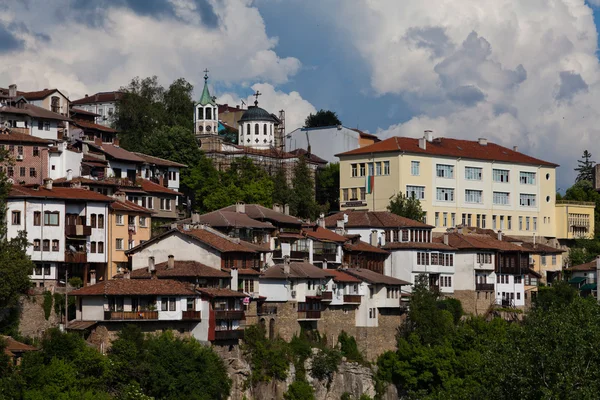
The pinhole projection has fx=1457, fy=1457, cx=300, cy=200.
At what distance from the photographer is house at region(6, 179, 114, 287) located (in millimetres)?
83500

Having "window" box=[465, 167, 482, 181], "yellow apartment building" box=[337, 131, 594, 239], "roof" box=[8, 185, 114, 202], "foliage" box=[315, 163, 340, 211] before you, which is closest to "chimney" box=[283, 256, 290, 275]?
"roof" box=[8, 185, 114, 202]

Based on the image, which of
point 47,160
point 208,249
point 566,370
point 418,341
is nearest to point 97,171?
point 47,160

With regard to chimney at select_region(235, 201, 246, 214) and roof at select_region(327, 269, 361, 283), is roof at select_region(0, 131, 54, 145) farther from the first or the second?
roof at select_region(327, 269, 361, 283)

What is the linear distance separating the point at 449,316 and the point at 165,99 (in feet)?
142

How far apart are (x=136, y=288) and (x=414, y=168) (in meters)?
45.5

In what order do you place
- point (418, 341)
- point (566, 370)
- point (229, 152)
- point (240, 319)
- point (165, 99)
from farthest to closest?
point (165, 99) → point (229, 152) → point (418, 341) → point (240, 319) → point (566, 370)

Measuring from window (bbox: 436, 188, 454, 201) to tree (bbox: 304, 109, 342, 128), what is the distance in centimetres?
3352

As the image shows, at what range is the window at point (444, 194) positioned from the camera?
120 m

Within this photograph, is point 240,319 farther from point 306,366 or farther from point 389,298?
point 389,298

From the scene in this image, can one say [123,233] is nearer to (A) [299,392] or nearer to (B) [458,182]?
(A) [299,392]

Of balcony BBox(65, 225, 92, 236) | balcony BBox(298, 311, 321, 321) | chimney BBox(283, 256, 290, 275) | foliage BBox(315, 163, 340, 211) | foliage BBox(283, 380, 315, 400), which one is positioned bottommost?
foliage BBox(283, 380, 315, 400)

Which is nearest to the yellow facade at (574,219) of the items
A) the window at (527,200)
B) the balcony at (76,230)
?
the window at (527,200)

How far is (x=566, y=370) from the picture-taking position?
67.7m

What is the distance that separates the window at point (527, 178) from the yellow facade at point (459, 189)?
116mm
